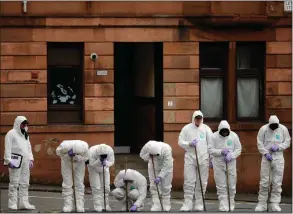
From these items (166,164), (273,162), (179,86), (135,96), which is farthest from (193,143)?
(135,96)

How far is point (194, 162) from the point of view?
22562 mm

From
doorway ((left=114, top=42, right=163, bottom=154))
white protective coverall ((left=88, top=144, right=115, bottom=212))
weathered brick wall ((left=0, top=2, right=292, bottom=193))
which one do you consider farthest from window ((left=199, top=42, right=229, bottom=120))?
white protective coverall ((left=88, top=144, right=115, bottom=212))

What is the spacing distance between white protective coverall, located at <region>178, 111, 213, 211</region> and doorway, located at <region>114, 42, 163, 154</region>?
5998mm

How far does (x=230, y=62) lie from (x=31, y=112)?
530cm

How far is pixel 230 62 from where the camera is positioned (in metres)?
27.9

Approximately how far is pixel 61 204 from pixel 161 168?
2.78 metres

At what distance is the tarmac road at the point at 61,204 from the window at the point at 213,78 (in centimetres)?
335

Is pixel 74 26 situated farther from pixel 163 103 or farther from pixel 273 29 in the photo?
pixel 273 29

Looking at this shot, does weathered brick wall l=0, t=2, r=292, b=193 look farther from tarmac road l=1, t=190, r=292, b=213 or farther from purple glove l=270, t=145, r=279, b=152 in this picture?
purple glove l=270, t=145, r=279, b=152

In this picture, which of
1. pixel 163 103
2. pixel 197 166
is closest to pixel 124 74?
pixel 163 103

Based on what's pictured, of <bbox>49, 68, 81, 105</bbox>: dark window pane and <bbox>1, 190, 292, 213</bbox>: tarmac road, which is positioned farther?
<bbox>49, 68, 81, 105</bbox>: dark window pane

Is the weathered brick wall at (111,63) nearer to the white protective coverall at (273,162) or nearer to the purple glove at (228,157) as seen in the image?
the white protective coverall at (273,162)

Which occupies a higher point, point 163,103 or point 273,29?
point 273,29

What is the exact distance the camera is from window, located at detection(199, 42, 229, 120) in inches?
1102
